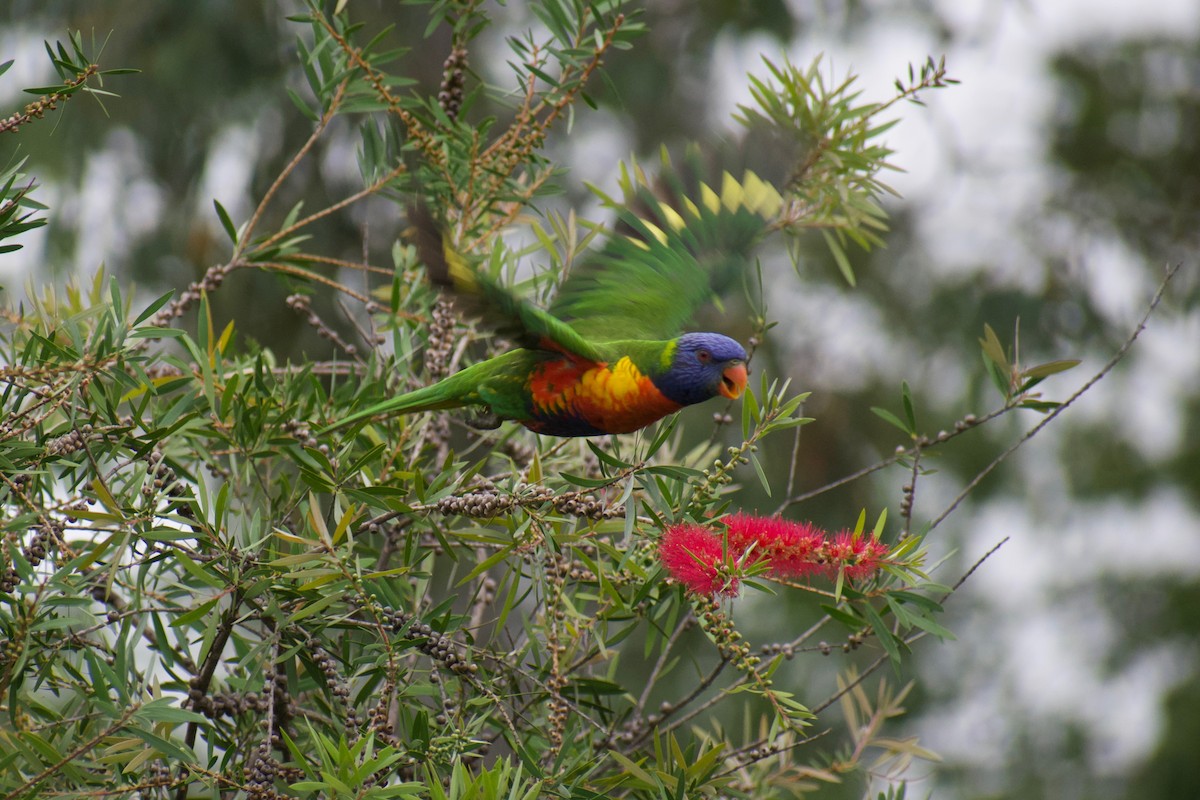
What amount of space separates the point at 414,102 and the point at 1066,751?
509cm

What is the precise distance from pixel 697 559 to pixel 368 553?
50 centimetres

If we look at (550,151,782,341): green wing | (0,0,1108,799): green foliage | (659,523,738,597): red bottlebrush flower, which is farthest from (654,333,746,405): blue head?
(659,523,738,597): red bottlebrush flower

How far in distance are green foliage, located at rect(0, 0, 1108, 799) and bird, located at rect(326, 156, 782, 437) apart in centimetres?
7

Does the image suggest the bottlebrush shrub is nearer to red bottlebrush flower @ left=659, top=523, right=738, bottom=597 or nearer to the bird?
red bottlebrush flower @ left=659, top=523, right=738, bottom=597

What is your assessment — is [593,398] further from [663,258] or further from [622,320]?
[663,258]

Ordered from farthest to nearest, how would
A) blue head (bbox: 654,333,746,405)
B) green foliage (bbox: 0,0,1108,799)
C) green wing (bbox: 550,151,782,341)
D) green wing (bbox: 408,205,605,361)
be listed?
green wing (bbox: 550,151,782,341) < blue head (bbox: 654,333,746,405) < green wing (bbox: 408,205,605,361) < green foliage (bbox: 0,0,1108,799)

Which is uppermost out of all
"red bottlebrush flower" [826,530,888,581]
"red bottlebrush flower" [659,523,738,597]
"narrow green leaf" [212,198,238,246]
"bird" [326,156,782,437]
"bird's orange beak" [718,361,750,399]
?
"narrow green leaf" [212,198,238,246]

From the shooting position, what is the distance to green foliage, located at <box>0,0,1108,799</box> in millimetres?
1095

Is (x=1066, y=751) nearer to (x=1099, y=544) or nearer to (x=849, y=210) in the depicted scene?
(x=1099, y=544)

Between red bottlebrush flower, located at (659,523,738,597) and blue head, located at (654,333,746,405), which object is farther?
blue head, located at (654,333,746,405)

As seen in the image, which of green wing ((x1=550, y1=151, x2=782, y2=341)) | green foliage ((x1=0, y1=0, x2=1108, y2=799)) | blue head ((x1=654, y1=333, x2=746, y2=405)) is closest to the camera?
green foliage ((x1=0, y1=0, x2=1108, y2=799))

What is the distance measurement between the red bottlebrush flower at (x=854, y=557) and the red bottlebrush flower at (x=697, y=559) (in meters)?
0.13

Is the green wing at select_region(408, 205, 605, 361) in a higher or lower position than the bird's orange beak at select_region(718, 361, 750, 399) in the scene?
higher

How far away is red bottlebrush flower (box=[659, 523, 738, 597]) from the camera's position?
1104mm
